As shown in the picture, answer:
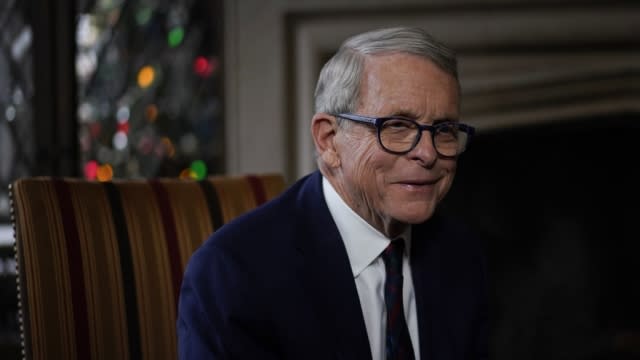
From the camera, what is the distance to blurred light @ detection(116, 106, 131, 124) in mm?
2463

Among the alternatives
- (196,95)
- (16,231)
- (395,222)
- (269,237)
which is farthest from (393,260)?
(196,95)

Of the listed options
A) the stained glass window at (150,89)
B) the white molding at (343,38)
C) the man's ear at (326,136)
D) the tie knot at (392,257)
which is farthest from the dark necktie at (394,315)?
the stained glass window at (150,89)

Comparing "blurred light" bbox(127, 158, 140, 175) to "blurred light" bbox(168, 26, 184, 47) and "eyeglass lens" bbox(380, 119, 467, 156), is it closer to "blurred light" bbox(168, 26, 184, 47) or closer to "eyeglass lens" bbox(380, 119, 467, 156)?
"blurred light" bbox(168, 26, 184, 47)

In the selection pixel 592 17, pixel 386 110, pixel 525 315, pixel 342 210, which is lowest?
pixel 525 315

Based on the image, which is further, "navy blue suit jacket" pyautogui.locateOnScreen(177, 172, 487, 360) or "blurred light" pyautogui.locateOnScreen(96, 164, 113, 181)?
"blurred light" pyautogui.locateOnScreen(96, 164, 113, 181)

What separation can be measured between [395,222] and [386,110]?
0.58 feet

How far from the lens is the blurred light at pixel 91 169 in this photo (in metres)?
2.42

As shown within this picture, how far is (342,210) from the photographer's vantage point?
1.15m

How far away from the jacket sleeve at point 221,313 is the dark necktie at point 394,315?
165 millimetres

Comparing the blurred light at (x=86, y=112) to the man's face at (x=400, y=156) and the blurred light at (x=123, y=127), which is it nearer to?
the blurred light at (x=123, y=127)

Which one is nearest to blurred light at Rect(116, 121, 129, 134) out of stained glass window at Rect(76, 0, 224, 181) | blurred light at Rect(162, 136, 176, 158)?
stained glass window at Rect(76, 0, 224, 181)

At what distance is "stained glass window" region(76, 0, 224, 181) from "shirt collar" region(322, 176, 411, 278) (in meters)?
1.32

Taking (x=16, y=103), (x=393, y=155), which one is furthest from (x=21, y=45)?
(x=393, y=155)

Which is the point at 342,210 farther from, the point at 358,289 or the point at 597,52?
the point at 597,52
